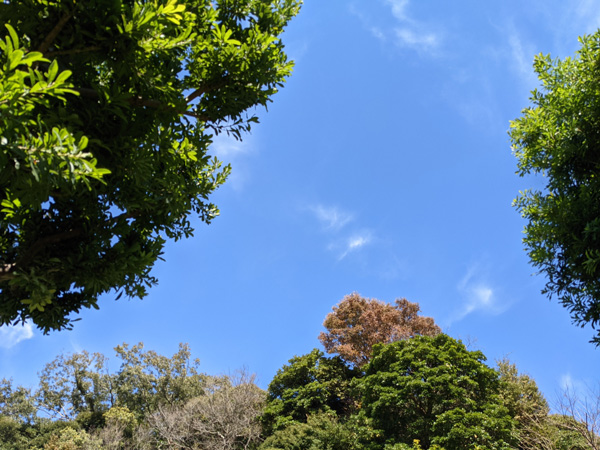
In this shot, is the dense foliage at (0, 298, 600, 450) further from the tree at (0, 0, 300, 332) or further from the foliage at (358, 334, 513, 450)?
the tree at (0, 0, 300, 332)

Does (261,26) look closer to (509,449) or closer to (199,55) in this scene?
(199,55)

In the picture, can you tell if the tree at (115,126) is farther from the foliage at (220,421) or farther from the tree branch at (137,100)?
the foliage at (220,421)

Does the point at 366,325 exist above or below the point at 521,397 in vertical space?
above

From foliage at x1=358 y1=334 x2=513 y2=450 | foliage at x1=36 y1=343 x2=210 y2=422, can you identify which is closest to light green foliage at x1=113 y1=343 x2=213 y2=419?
foliage at x1=36 y1=343 x2=210 y2=422

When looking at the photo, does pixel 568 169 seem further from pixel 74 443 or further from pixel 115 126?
pixel 74 443

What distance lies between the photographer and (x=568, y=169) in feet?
27.7

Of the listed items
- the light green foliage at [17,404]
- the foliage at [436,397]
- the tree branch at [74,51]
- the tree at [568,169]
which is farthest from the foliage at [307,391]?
the light green foliage at [17,404]

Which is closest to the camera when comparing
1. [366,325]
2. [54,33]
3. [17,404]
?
[54,33]

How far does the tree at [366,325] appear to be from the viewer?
2041 centimetres

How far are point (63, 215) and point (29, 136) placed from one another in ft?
7.53

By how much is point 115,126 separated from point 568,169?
351 inches

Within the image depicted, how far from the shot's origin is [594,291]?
7.69 meters

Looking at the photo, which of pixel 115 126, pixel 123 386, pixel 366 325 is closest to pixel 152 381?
pixel 123 386

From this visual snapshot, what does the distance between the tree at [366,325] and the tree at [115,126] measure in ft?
53.5
